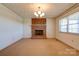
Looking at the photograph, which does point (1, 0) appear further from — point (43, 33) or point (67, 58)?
point (43, 33)

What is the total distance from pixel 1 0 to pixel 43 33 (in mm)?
8970

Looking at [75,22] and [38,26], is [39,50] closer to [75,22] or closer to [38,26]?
[75,22]

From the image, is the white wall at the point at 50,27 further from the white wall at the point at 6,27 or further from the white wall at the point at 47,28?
the white wall at the point at 6,27

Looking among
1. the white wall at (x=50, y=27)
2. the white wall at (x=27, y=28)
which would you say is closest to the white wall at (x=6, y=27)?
the white wall at (x=27, y=28)

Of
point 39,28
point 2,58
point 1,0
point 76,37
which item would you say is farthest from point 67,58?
point 39,28

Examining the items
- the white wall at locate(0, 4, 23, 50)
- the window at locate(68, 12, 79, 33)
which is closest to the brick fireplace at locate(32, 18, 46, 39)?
the white wall at locate(0, 4, 23, 50)

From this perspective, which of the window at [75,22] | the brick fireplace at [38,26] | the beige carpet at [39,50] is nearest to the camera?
the beige carpet at [39,50]

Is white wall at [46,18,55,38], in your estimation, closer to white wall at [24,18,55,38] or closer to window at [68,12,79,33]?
white wall at [24,18,55,38]

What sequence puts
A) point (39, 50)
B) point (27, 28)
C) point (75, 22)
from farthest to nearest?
1. point (27, 28)
2. point (75, 22)
3. point (39, 50)

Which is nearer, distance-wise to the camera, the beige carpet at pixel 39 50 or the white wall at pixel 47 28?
the beige carpet at pixel 39 50

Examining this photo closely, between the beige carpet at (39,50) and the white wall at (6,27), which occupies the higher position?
the white wall at (6,27)

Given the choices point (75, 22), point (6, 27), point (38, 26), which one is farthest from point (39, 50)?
point (38, 26)

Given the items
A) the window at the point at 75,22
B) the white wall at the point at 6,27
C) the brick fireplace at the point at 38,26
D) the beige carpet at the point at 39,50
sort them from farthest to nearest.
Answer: the brick fireplace at the point at 38,26, the window at the point at 75,22, the white wall at the point at 6,27, the beige carpet at the point at 39,50

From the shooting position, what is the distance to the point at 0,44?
4098mm
